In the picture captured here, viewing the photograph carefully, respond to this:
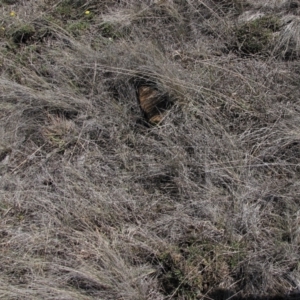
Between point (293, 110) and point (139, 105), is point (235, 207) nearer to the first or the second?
point (293, 110)

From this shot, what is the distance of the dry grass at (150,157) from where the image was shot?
7.88 feet

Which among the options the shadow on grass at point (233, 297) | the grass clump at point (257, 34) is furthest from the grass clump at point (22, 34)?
the shadow on grass at point (233, 297)

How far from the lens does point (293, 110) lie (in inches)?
116

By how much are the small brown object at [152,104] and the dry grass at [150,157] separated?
0.19 feet

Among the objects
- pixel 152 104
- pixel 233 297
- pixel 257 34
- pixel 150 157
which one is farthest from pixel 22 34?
pixel 233 297

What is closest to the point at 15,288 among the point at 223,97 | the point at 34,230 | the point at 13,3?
the point at 34,230

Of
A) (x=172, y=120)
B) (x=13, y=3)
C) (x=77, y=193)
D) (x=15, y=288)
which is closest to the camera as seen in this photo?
(x=15, y=288)

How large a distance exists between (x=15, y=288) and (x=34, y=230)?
1.41ft

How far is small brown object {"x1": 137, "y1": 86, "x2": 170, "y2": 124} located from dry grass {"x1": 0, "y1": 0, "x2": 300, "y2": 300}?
6cm

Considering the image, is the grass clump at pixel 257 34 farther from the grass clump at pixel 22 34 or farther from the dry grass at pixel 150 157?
the grass clump at pixel 22 34

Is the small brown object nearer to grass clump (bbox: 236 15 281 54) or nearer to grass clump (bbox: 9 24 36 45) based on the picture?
grass clump (bbox: 236 15 281 54)

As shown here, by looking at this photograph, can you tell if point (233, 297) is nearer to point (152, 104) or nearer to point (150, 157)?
point (150, 157)

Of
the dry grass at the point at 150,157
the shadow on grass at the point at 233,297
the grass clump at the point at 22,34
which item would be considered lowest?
the shadow on grass at the point at 233,297

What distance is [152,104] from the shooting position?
3.19 meters
